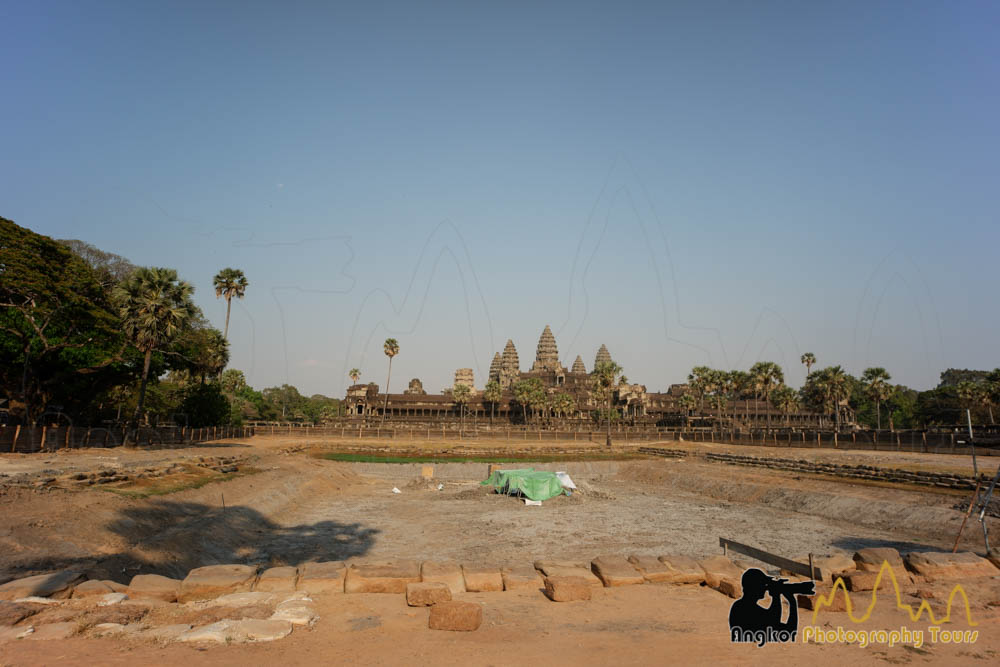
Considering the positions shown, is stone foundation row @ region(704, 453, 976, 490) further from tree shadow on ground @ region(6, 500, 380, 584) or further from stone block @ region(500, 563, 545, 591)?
tree shadow on ground @ region(6, 500, 380, 584)

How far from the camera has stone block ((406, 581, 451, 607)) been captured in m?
9.16

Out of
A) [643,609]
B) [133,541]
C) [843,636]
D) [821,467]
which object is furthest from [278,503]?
[821,467]

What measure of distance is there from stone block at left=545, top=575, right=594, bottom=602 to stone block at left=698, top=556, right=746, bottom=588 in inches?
103

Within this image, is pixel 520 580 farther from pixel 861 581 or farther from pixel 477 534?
pixel 477 534

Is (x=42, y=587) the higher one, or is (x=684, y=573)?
(x=42, y=587)

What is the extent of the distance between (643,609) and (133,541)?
1395 centimetres

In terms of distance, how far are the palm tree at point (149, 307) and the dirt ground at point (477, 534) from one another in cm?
844

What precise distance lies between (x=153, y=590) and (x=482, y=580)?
5.43 m

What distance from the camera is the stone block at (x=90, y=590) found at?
877 centimetres

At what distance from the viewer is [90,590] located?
8.84 meters

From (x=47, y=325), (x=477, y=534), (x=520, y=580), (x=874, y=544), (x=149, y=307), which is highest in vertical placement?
(x=149, y=307)

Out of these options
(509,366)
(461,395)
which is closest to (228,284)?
(461,395)

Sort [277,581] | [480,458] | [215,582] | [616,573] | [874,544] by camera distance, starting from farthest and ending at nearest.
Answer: [480,458] < [874,544] < [616,573] < [277,581] < [215,582]

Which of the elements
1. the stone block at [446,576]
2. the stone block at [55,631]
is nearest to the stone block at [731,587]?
the stone block at [446,576]
